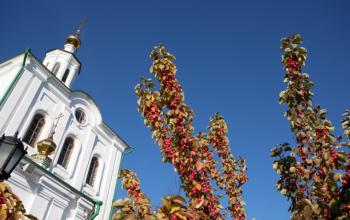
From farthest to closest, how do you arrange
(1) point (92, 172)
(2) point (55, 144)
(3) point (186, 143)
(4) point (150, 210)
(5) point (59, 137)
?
(1) point (92, 172) → (5) point (59, 137) → (2) point (55, 144) → (3) point (186, 143) → (4) point (150, 210)

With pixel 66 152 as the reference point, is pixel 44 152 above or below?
below

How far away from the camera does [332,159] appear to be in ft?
12.1

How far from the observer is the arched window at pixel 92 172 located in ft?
49.3

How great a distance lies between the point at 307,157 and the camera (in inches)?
157

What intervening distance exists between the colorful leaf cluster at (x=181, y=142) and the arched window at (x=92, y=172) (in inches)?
402

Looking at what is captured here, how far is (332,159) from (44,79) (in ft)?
43.0

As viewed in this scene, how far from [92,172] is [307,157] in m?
13.5

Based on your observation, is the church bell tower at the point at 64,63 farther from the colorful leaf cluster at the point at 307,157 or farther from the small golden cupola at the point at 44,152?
the colorful leaf cluster at the point at 307,157

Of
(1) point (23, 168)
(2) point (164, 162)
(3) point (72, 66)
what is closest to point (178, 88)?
(2) point (164, 162)

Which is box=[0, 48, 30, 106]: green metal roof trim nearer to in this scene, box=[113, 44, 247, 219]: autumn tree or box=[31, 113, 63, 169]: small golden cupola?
box=[31, 113, 63, 169]: small golden cupola

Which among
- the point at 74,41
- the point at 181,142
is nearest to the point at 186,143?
the point at 181,142

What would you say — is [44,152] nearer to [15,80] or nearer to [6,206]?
[15,80]

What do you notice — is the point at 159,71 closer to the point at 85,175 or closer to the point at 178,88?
the point at 178,88

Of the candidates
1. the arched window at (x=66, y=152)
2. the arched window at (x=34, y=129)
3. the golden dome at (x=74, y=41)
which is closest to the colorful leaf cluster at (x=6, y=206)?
the arched window at (x=34, y=129)
